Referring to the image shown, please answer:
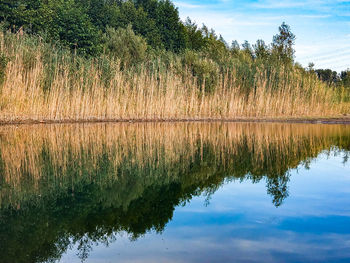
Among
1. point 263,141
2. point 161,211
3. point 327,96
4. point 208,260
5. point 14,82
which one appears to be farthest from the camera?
point 327,96

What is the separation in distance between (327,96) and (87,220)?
56.5 ft

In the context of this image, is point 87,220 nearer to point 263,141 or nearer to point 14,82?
point 263,141

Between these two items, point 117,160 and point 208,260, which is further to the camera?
point 117,160

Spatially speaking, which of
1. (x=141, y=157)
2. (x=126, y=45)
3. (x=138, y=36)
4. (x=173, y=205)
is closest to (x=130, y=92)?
(x=141, y=157)

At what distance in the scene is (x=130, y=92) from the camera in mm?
14922

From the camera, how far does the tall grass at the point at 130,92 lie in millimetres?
12484

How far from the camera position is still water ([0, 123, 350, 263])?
2.65 metres

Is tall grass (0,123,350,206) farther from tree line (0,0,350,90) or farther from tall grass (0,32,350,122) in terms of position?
tree line (0,0,350,90)

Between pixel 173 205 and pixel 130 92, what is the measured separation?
11443 mm

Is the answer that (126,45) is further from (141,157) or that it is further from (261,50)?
(141,157)

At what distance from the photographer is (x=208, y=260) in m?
2.46

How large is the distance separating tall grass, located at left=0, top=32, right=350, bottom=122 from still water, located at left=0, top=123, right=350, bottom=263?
555cm

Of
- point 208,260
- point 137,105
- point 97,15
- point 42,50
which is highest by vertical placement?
point 97,15

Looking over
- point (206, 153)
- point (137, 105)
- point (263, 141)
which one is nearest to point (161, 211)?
point (206, 153)
